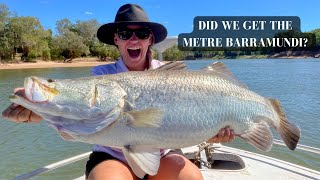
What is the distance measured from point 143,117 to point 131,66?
3.55ft

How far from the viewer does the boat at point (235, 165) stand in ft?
14.8

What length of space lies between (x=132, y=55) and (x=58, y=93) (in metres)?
1.16

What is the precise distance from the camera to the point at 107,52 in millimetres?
72688

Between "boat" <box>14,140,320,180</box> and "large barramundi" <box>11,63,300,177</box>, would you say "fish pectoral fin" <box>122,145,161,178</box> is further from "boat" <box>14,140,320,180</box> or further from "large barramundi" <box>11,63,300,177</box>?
"boat" <box>14,140,320,180</box>

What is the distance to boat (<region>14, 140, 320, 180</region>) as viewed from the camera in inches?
178

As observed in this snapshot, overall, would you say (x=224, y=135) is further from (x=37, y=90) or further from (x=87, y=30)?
(x=87, y=30)

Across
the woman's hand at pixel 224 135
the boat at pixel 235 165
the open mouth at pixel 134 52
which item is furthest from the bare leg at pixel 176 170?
the boat at pixel 235 165

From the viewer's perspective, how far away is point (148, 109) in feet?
8.20

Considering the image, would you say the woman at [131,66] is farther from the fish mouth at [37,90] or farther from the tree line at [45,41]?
the tree line at [45,41]

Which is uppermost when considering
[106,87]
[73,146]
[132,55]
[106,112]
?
[132,55]

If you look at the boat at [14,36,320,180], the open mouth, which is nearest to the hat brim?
the open mouth

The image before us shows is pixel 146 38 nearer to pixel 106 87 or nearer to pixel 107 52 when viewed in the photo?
pixel 106 87

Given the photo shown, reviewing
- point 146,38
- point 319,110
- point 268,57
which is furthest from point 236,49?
point 146,38

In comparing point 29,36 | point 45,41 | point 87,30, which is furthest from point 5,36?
point 87,30
